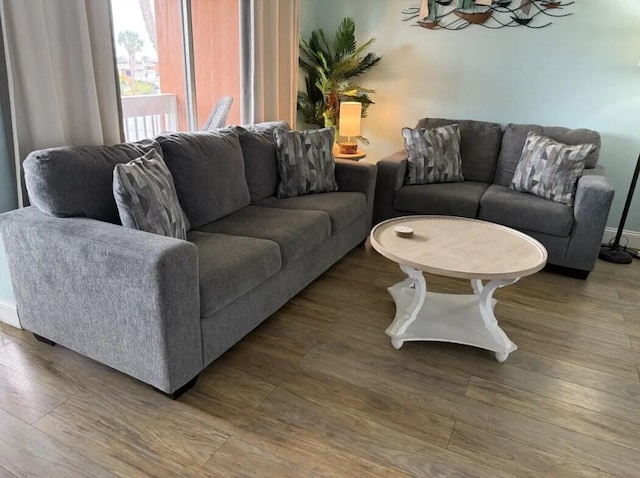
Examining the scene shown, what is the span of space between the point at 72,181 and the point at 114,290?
22.0 inches

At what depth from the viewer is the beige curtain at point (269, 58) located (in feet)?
11.5

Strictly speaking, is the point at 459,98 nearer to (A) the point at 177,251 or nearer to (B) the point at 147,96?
(B) the point at 147,96

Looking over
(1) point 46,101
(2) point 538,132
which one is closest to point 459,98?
(2) point 538,132

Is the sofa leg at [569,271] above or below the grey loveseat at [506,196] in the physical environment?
below

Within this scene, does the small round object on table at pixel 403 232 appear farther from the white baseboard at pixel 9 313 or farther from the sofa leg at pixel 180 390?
the white baseboard at pixel 9 313

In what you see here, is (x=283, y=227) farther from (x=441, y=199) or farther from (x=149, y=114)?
(x=149, y=114)

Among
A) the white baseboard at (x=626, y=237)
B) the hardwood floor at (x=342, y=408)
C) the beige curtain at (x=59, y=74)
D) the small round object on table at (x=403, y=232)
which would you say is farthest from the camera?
the white baseboard at (x=626, y=237)

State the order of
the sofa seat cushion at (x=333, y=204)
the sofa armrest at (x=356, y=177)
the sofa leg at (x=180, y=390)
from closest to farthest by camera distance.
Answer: the sofa leg at (x=180, y=390), the sofa seat cushion at (x=333, y=204), the sofa armrest at (x=356, y=177)

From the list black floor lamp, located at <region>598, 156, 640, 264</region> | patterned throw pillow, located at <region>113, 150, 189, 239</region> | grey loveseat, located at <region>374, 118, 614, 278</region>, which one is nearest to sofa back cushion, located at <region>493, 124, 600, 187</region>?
grey loveseat, located at <region>374, 118, 614, 278</region>

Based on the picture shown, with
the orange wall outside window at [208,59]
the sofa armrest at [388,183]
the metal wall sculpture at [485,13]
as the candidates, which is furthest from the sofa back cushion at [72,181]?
the metal wall sculpture at [485,13]

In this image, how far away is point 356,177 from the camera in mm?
Result: 3330

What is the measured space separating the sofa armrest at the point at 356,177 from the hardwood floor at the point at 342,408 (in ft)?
3.73

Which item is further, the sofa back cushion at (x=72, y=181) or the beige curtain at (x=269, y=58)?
the beige curtain at (x=269, y=58)

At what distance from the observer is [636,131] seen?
3.54 meters
